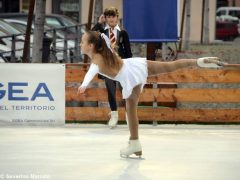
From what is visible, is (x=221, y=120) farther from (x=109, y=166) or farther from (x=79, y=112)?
(x=109, y=166)

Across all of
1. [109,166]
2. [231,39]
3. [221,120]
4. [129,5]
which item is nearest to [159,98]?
[221,120]

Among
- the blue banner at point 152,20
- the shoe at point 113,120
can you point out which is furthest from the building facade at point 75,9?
the shoe at point 113,120

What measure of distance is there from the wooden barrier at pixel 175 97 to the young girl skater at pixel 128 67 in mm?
3558

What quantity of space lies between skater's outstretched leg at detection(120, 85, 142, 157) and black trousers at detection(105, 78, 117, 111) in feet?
9.25

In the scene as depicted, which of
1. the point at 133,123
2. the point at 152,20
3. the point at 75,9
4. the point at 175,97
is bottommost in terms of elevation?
the point at 175,97

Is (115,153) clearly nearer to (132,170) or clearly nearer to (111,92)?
(132,170)

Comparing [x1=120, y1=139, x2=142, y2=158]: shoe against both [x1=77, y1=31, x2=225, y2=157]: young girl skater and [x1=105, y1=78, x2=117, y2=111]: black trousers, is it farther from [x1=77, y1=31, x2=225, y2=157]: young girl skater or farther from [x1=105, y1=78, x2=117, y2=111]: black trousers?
[x1=105, y1=78, x2=117, y2=111]: black trousers

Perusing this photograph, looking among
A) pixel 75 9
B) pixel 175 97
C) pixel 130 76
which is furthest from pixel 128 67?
pixel 75 9

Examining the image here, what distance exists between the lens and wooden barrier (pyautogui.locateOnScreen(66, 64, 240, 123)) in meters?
12.5

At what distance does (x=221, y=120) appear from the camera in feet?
41.4

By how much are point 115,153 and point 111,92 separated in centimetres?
244

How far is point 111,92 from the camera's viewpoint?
11.9 metres

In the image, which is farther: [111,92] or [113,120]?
A: [113,120]

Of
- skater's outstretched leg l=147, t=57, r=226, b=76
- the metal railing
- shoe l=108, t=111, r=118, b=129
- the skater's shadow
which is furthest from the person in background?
the metal railing
